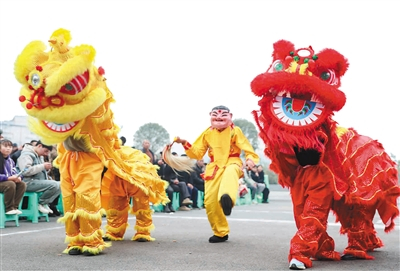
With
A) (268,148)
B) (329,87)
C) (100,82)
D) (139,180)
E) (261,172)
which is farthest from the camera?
(261,172)

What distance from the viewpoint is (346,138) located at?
5543 mm

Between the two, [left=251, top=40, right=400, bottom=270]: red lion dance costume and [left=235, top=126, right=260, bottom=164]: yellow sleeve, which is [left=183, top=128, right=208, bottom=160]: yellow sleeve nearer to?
[left=235, top=126, right=260, bottom=164]: yellow sleeve

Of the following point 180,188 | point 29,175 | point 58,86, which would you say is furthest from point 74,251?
point 180,188

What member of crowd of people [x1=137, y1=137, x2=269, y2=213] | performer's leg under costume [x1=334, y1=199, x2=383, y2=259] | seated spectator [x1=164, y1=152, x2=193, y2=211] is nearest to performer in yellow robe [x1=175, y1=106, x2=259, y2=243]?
performer's leg under costume [x1=334, y1=199, x2=383, y2=259]

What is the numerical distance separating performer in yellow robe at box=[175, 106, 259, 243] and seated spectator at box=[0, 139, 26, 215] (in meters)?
3.38

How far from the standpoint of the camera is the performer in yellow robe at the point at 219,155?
6879mm

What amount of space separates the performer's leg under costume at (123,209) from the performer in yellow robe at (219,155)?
2.66 ft

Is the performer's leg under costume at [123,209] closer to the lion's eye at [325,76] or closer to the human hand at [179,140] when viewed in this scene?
the human hand at [179,140]

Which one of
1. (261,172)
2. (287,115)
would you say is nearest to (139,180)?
(287,115)

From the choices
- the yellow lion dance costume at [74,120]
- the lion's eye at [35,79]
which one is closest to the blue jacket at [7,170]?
the yellow lion dance costume at [74,120]

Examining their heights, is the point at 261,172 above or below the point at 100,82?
below

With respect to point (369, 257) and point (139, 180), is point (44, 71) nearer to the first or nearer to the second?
point (139, 180)

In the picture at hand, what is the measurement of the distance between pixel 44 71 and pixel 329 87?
2.81 m

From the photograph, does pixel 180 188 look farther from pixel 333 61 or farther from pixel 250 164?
pixel 333 61
